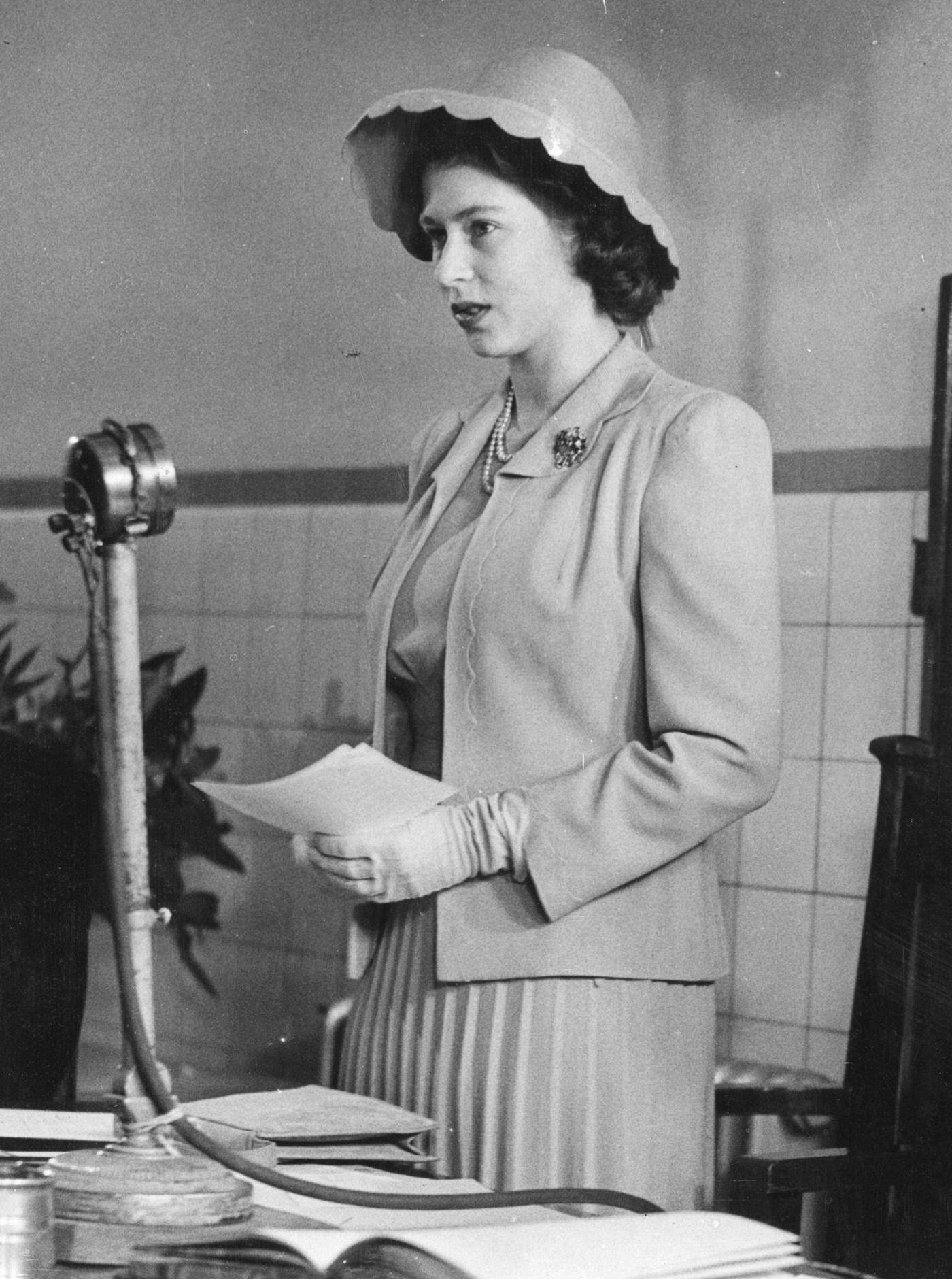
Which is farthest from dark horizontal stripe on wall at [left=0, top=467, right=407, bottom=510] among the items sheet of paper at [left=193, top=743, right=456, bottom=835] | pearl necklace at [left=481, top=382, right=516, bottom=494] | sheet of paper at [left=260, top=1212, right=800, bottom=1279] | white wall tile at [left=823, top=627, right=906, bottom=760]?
sheet of paper at [left=260, top=1212, right=800, bottom=1279]

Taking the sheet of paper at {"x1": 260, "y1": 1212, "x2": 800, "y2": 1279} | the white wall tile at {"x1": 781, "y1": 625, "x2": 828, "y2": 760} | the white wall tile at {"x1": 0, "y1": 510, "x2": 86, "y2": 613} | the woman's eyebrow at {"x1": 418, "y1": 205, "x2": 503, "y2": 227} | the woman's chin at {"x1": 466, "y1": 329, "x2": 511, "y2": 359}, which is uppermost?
the woman's eyebrow at {"x1": 418, "y1": 205, "x2": 503, "y2": 227}

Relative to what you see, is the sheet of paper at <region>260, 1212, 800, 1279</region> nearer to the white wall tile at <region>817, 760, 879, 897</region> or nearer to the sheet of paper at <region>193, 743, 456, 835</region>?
the sheet of paper at <region>193, 743, 456, 835</region>

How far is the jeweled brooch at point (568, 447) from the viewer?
1.38 meters

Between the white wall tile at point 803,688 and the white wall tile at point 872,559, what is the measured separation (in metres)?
0.04

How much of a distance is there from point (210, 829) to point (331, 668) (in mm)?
330

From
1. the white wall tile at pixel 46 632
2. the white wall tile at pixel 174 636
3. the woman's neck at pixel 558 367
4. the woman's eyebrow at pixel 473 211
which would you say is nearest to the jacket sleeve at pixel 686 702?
the woman's neck at pixel 558 367

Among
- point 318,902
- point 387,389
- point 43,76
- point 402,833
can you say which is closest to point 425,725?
point 402,833

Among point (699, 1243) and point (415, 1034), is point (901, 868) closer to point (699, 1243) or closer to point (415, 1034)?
point (415, 1034)

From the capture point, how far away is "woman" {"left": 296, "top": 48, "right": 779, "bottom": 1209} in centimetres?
129

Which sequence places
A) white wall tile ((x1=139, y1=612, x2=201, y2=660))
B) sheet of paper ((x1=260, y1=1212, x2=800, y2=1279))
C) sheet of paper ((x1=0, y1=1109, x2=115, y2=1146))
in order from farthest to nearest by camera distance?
white wall tile ((x1=139, y1=612, x2=201, y2=660)) < sheet of paper ((x1=0, y1=1109, x2=115, y2=1146)) < sheet of paper ((x1=260, y1=1212, x2=800, y2=1279))

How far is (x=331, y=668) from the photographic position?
244cm

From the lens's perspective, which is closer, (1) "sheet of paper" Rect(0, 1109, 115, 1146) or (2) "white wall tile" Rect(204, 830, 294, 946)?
(1) "sheet of paper" Rect(0, 1109, 115, 1146)

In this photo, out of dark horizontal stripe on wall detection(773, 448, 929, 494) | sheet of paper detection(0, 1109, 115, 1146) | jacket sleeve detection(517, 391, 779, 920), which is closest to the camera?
sheet of paper detection(0, 1109, 115, 1146)

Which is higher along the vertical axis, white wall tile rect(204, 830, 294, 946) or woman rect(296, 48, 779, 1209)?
woman rect(296, 48, 779, 1209)
